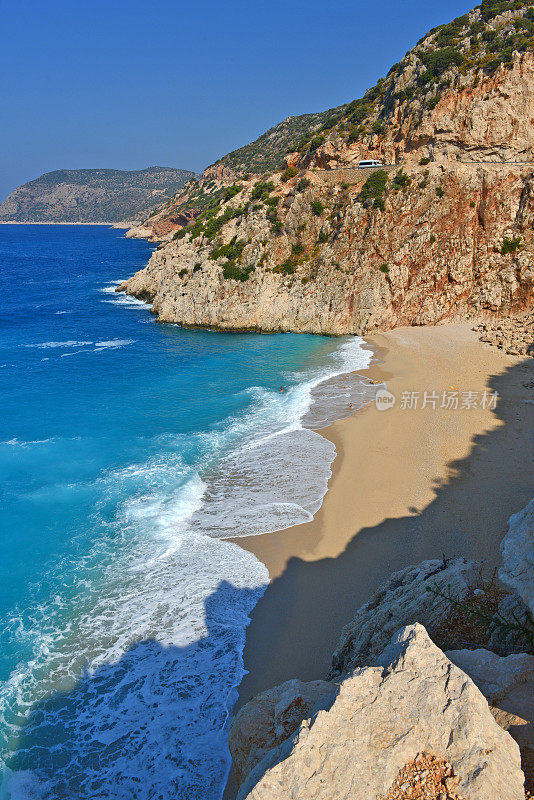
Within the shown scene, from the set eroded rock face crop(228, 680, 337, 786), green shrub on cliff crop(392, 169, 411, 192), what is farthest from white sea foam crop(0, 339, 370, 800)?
green shrub on cliff crop(392, 169, 411, 192)

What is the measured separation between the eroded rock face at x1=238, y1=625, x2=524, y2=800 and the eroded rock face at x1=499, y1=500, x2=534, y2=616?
4.36 feet

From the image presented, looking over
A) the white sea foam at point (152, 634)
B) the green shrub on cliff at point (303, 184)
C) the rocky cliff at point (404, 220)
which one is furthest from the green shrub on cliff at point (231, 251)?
the white sea foam at point (152, 634)

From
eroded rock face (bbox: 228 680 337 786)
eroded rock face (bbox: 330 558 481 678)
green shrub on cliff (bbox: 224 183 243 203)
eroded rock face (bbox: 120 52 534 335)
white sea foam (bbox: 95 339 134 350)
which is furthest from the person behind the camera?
green shrub on cliff (bbox: 224 183 243 203)

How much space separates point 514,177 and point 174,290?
33461 millimetres

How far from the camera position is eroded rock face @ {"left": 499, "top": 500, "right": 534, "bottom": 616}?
5.34m

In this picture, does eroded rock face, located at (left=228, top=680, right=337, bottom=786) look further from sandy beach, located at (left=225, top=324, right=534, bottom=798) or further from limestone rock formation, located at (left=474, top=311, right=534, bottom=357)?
limestone rock formation, located at (left=474, top=311, right=534, bottom=357)

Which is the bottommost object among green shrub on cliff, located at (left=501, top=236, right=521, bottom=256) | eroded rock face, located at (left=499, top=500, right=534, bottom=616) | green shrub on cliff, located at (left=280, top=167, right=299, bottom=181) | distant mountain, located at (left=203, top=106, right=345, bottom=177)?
eroded rock face, located at (left=499, top=500, right=534, bottom=616)

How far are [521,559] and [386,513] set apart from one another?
10.4 m

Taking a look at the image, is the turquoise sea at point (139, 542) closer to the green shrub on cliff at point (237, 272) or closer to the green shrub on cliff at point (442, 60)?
the green shrub on cliff at point (237, 272)

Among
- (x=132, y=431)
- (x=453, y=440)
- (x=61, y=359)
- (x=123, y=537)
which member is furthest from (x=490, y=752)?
(x=61, y=359)

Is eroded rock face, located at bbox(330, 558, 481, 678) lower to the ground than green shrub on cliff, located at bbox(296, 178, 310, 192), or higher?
lower

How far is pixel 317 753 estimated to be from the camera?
14.5ft

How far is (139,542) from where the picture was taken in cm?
1535

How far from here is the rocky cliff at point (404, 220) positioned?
38906 mm
